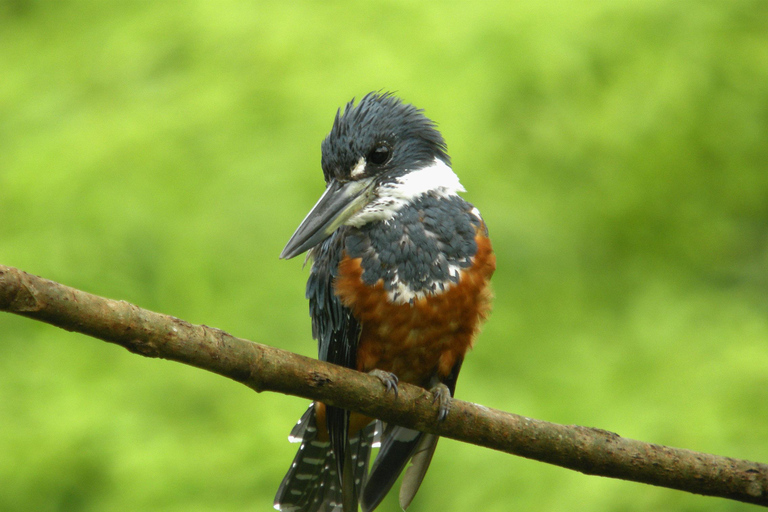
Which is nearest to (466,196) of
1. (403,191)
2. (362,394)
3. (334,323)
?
(403,191)

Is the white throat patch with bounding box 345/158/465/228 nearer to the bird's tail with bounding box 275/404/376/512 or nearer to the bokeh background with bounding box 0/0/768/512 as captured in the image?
the bird's tail with bounding box 275/404/376/512

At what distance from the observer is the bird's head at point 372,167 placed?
2.61 metres

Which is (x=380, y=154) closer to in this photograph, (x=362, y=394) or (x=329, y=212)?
(x=329, y=212)

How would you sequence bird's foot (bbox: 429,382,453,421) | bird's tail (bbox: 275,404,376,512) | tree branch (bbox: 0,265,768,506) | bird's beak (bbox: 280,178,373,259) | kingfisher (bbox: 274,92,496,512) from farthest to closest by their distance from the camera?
bird's tail (bbox: 275,404,376,512) → kingfisher (bbox: 274,92,496,512) → bird's beak (bbox: 280,178,373,259) → bird's foot (bbox: 429,382,453,421) → tree branch (bbox: 0,265,768,506)

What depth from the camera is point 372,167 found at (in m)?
2.70

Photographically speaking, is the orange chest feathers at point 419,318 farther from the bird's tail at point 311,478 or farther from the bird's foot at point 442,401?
the bird's tail at point 311,478

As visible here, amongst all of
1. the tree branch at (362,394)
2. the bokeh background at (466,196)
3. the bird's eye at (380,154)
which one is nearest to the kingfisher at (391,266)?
the bird's eye at (380,154)

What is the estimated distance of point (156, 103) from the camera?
13.1ft

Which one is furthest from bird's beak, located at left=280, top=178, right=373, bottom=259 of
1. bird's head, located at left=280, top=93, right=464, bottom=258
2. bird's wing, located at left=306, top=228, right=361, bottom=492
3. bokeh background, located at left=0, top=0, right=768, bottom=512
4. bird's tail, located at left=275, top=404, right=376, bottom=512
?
bokeh background, located at left=0, top=0, right=768, bottom=512

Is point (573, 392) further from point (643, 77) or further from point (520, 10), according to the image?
point (520, 10)

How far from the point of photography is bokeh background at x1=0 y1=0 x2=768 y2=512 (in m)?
3.19

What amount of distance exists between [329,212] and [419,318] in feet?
1.49

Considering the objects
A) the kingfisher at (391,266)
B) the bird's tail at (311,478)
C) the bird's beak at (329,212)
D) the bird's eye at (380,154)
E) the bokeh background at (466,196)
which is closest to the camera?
the bird's beak at (329,212)

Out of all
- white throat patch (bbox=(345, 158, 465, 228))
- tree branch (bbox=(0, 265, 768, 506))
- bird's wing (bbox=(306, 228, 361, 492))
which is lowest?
tree branch (bbox=(0, 265, 768, 506))
